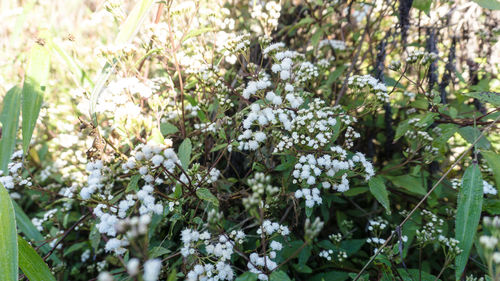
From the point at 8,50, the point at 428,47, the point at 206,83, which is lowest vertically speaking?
the point at 428,47

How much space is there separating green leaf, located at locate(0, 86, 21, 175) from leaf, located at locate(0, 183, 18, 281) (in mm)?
436

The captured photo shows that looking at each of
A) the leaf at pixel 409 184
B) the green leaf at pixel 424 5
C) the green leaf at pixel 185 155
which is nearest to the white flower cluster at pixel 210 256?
the green leaf at pixel 185 155

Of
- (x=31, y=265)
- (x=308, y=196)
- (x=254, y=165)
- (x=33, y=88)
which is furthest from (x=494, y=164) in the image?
(x=33, y=88)

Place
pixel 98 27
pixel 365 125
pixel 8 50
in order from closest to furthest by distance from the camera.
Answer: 1. pixel 365 125
2. pixel 8 50
3. pixel 98 27

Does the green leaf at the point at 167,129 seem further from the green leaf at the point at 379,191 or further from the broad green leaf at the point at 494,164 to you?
the broad green leaf at the point at 494,164

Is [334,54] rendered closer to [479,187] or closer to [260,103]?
[260,103]

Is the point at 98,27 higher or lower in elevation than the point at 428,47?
higher

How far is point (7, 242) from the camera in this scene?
3.80 ft

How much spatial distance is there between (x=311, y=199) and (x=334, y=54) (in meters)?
1.58

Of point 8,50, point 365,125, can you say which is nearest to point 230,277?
point 365,125

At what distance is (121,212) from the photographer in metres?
1.24

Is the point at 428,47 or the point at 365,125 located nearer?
the point at 428,47

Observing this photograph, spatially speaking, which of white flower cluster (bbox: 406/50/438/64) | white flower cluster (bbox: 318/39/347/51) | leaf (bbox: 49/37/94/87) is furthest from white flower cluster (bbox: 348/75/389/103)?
leaf (bbox: 49/37/94/87)

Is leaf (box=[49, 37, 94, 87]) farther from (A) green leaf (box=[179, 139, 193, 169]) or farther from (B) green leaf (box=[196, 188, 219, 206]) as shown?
(B) green leaf (box=[196, 188, 219, 206])
